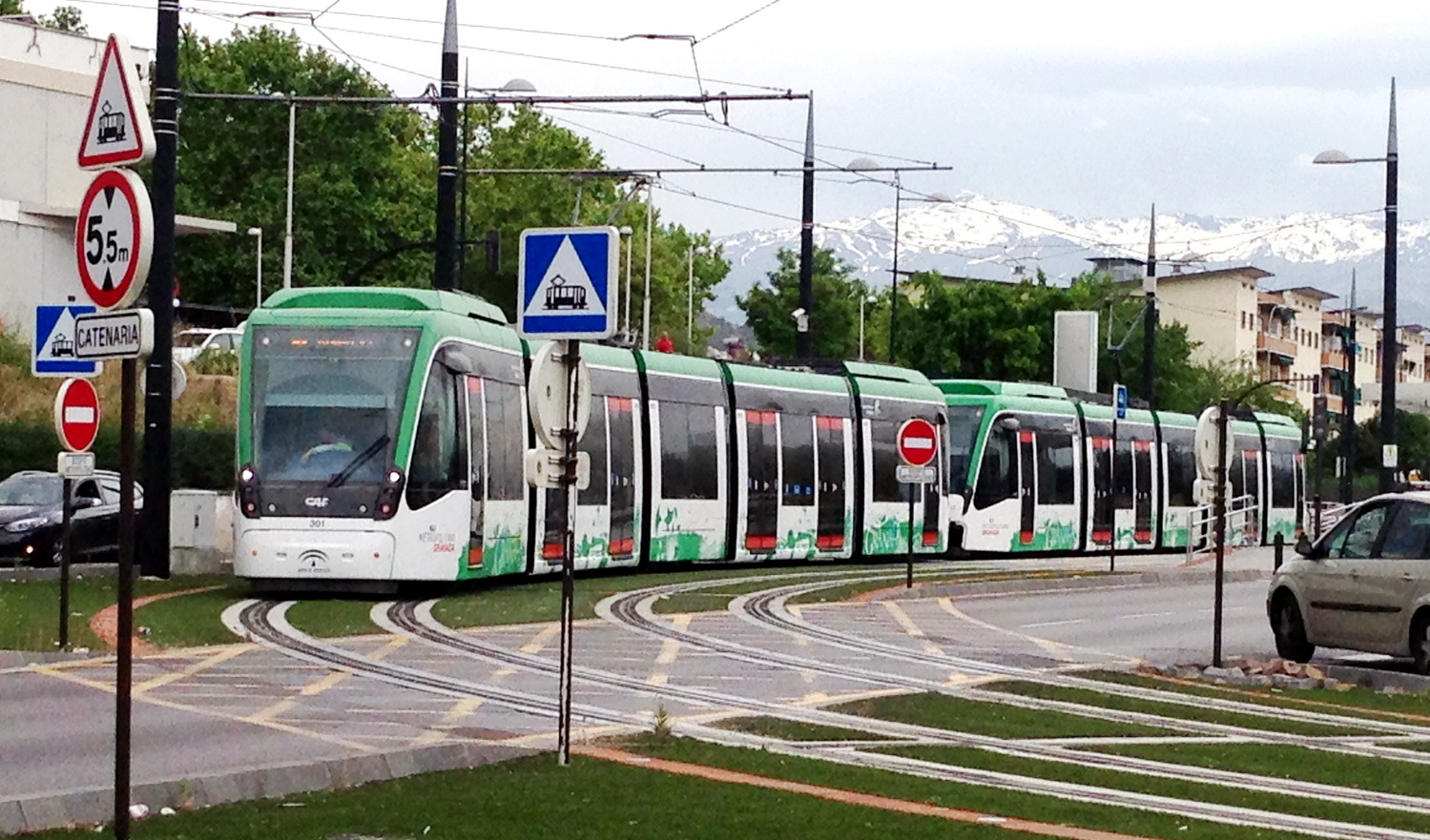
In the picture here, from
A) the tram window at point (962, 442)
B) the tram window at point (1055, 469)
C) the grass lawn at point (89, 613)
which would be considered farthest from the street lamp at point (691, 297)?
the grass lawn at point (89, 613)

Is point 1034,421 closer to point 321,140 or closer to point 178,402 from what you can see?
point 178,402

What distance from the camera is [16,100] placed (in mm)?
61500

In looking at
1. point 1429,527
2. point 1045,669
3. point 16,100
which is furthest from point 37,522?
point 16,100

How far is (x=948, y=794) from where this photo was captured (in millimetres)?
12539

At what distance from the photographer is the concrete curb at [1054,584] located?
106 feet

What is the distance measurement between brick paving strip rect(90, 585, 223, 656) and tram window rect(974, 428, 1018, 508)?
20.9 metres

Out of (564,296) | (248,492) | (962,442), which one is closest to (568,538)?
(564,296)

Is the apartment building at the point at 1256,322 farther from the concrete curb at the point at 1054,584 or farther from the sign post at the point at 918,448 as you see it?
the sign post at the point at 918,448

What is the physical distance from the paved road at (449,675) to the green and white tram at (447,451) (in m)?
2.72

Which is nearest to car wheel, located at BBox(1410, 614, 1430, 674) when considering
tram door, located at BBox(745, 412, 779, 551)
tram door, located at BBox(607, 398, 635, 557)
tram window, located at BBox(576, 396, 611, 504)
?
tram window, located at BBox(576, 396, 611, 504)

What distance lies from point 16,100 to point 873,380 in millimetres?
28605

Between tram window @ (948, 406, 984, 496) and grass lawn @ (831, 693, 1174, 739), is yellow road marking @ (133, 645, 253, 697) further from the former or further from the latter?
tram window @ (948, 406, 984, 496)

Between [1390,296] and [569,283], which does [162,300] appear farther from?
[1390,296]

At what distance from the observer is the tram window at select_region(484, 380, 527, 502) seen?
93.6ft
